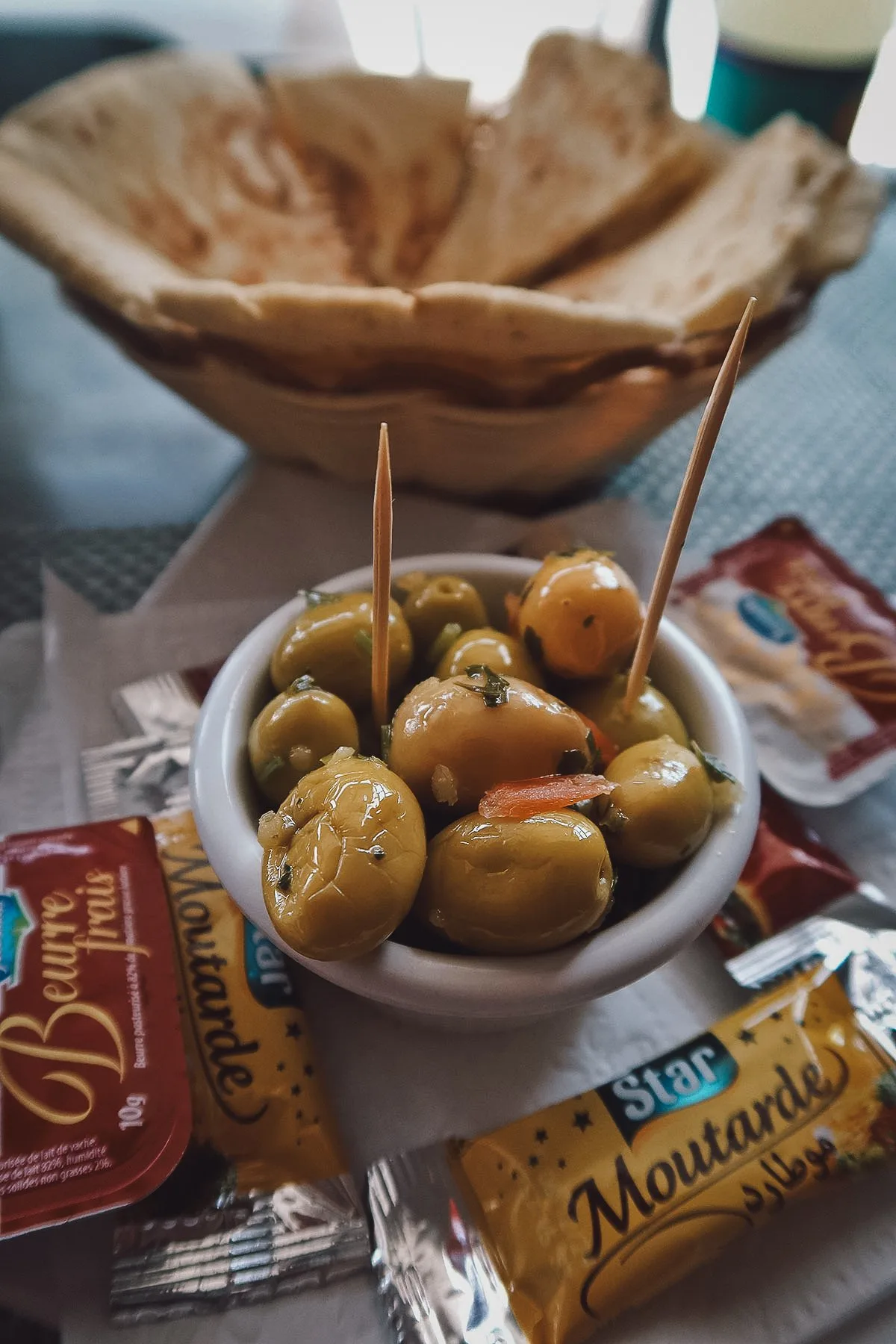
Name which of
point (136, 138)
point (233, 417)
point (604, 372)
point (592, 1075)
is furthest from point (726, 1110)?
point (136, 138)

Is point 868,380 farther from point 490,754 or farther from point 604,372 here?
point 490,754

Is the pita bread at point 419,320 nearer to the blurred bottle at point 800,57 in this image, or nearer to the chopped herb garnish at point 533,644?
the chopped herb garnish at point 533,644

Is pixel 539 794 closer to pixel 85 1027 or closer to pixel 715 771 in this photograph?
pixel 715 771

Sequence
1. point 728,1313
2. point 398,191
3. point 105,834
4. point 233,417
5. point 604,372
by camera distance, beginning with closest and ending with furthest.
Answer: point 728,1313 → point 105,834 → point 604,372 → point 233,417 → point 398,191

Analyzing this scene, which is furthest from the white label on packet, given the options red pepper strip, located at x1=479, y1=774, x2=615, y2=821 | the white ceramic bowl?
red pepper strip, located at x1=479, y1=774, x2=615, y2=821

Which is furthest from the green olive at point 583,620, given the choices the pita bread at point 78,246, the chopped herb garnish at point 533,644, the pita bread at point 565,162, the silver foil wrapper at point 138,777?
the pita bread at point 565,162

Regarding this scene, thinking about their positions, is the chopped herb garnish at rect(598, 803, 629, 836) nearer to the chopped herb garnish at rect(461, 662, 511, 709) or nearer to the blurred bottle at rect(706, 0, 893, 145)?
the chopped herb garnish at rect(461, 662, 511, 709)
